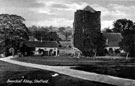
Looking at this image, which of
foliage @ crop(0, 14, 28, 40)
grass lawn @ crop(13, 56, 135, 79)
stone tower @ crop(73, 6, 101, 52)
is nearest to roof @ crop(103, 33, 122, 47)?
stone tower @ crop(73, 6, 101, 52)

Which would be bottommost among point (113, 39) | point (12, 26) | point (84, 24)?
point (113, 39)

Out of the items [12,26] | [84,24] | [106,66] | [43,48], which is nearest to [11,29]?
[12,26]

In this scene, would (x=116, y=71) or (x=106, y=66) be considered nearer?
(x=116, y=71)

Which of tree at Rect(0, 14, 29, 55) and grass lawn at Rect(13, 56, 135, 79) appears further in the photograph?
tree at Rect(0, 14, 29, 55)

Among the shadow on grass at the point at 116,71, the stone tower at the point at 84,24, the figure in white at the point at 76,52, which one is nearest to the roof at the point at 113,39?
the stone tower at the point at 84,24

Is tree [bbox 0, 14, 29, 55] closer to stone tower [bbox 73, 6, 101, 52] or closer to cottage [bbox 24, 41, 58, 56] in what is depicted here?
cottage [bbox 24, 41, 58, 56]

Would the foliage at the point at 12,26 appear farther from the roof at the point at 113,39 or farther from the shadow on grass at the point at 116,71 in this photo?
the roof at the point at 113,39

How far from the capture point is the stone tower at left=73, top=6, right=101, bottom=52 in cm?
6278

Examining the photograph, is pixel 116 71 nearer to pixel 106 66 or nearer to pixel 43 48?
pixel 106 66

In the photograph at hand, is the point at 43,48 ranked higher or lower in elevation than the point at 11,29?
lower

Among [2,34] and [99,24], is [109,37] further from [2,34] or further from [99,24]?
[2,34]

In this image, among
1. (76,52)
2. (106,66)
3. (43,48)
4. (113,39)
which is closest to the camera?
(106,66)

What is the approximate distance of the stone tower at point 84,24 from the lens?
206 feet

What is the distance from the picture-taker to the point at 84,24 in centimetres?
6319
